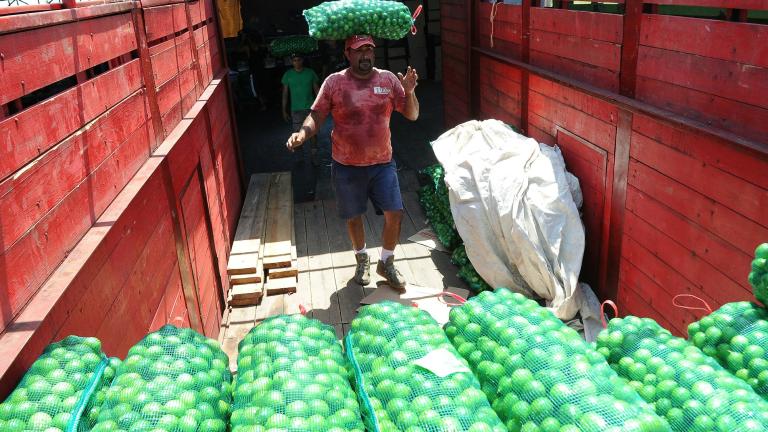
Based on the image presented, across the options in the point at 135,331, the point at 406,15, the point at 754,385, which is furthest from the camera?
the point at 406,15

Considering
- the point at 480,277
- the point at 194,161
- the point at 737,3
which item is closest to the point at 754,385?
the point at 737,3

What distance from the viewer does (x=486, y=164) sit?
6340 mm

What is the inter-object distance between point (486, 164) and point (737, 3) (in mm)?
2988

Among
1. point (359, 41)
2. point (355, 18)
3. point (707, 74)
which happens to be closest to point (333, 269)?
point (359, 41)

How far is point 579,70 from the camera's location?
19.3 feet

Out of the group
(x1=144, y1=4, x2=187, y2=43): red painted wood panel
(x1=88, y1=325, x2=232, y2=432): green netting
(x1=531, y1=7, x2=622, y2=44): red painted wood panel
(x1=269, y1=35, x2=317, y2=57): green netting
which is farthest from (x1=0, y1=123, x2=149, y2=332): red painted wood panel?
(x1=269, y1=35, x2=317, y2=57): green netting

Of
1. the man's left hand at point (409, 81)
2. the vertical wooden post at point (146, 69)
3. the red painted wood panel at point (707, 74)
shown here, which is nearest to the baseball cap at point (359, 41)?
the man's left hand at point (409, 81)

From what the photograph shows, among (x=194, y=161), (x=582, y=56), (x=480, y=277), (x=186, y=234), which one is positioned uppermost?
(x=582, y=56)

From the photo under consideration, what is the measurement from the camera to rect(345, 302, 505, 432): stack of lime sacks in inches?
90.7

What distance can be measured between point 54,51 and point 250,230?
4.61m

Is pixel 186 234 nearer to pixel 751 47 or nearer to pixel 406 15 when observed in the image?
pixel 406 15

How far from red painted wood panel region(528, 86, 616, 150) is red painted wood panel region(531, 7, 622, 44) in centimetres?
72

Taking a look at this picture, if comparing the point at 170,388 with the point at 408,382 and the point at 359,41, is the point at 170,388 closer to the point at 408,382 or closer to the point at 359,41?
the point at 408,382

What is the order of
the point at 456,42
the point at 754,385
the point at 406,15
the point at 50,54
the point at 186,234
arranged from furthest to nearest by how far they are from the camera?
the point at 456,42 < the point at 406,15 < the point at 186,234 < the point at 50,54 < the point at 754,385
